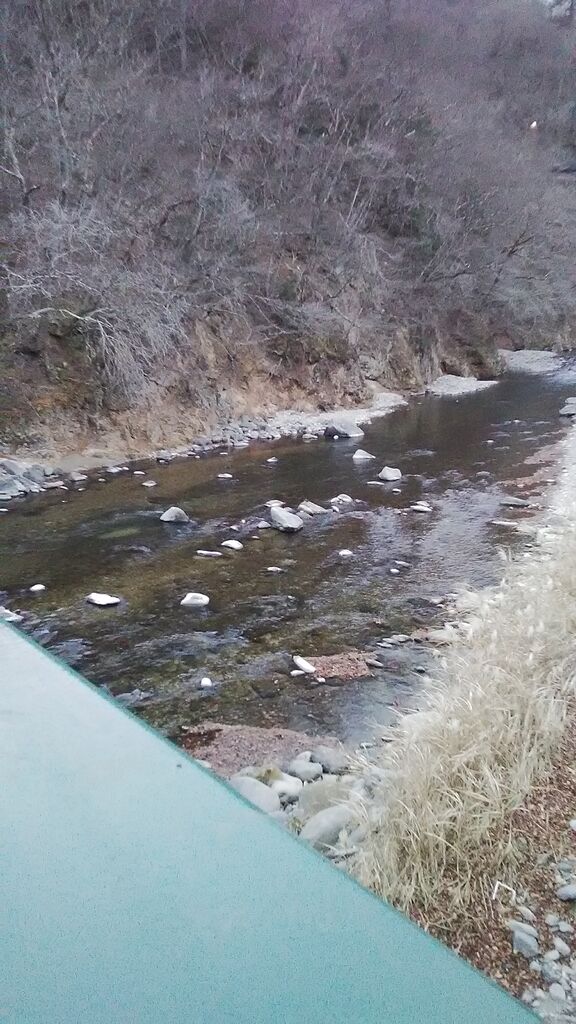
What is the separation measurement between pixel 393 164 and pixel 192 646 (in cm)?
2285

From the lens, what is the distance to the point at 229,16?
23.8 m

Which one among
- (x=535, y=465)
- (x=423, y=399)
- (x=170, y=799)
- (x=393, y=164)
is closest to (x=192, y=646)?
(x=170, y=799)

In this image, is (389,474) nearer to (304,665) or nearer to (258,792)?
(304,665)

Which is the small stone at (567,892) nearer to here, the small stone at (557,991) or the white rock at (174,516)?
the small stone at (557,991)

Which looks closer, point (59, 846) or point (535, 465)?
point (59, 846)

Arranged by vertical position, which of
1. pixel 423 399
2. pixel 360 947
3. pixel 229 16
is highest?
pixel 229 16

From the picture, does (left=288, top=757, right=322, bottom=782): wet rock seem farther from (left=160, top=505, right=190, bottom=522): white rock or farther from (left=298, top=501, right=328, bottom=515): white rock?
(left=298, top=501, right=328, bottom=515): white rock

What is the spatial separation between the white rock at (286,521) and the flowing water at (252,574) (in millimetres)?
138

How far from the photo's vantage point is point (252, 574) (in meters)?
6.60

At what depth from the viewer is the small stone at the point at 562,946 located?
186cm

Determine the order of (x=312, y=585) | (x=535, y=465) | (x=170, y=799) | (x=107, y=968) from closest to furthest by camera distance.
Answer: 1. (x=107, y=968)
2. (x=170, y=799)
3. (x=312, y=585)
4. (x=535, y=465)

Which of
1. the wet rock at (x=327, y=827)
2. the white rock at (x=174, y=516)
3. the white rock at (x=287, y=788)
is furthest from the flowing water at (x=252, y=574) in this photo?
the wet rock at (x=327, y=827)

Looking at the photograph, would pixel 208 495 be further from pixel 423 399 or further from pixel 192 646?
pixel 423 399

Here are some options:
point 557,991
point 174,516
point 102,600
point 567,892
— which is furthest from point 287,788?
point 174,516
